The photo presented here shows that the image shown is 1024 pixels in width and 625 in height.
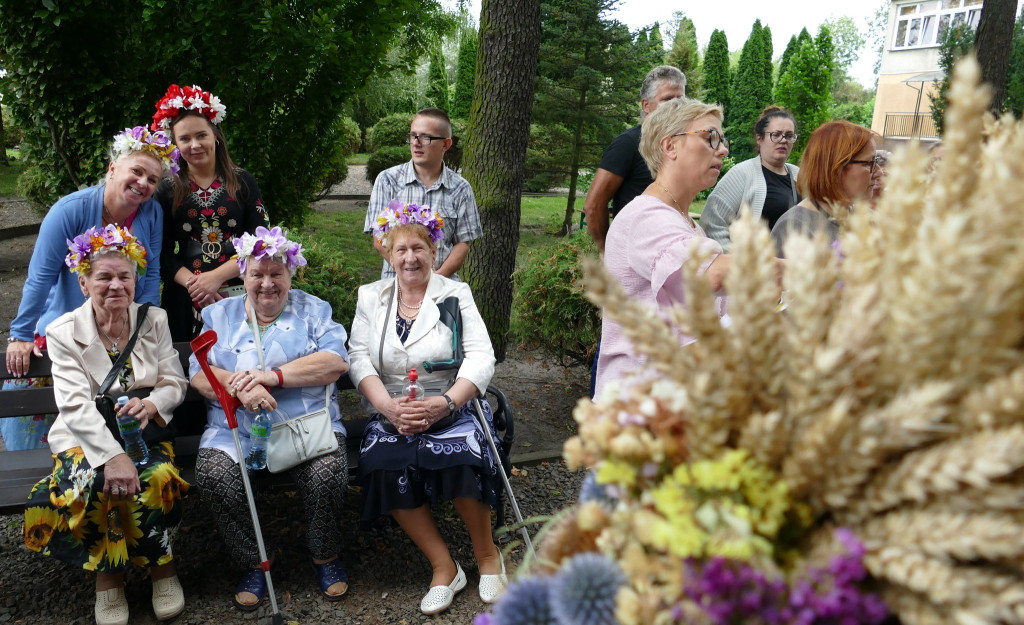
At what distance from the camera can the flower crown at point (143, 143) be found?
343 cm

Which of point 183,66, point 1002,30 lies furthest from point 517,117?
point 1002,30

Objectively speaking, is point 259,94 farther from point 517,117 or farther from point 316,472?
Result: point 316,472

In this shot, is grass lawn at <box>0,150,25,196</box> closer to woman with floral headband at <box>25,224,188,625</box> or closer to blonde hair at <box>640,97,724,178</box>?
woman with floral headband at <box>25,224,188,625</box>

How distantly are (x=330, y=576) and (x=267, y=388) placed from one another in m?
0.95

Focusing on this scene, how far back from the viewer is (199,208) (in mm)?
3877

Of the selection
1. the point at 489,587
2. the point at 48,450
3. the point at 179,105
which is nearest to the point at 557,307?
the point at 489,587

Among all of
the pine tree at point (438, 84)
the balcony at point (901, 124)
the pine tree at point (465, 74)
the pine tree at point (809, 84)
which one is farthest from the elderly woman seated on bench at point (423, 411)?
the balcony at point (901, 124)

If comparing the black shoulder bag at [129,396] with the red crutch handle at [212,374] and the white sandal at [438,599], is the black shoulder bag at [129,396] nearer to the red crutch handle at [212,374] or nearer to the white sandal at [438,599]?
the red crutch handle at [212,374]

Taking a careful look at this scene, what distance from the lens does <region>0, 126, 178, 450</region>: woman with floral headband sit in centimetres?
329

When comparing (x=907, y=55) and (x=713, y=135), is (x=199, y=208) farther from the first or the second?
(x=907, y=55)

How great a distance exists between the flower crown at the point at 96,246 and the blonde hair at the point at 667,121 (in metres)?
2.26

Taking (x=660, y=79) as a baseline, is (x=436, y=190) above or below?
below

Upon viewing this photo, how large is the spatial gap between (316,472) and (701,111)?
234 cm

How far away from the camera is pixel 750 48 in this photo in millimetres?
27062
